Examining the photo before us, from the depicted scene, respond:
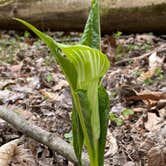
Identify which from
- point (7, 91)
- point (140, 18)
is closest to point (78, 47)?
point (7, 91)

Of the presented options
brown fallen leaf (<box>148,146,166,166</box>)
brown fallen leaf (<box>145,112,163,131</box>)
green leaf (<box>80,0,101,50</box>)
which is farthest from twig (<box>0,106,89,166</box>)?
brown fallen leaf (<box>145,112,163,131</box>)

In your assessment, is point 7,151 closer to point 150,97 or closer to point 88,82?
point 88,82

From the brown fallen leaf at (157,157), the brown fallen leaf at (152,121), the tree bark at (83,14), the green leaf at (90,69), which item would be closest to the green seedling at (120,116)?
the brown fallen leaf at (152,121)

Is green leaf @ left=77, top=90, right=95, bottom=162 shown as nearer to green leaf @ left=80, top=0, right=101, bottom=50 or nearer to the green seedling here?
green leaf @ left=80, top=0, right=101, bottom=50

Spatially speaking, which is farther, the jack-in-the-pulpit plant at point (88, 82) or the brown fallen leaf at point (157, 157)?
the brown fallen leaf at point (157, 157)

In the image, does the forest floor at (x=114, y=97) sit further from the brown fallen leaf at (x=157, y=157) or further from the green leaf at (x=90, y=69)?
the green leaf at (x=90, y=69)

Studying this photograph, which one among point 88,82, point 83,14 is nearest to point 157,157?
point 88,82
